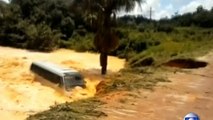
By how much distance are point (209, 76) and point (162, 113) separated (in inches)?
186

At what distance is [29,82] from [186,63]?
843 cm

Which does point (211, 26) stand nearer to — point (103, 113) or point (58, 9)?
point (58, 9)

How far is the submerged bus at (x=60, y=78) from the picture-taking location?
18.5 m

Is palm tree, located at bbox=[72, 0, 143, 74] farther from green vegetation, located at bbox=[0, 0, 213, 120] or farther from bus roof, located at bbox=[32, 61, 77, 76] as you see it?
bus roof, located at bbox=[32, 61, 77, 76]

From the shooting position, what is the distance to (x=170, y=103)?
26.8 ft

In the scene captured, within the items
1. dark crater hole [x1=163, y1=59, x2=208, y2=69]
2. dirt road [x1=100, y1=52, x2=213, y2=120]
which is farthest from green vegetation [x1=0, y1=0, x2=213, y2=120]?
dirt road [x1=100, y1=52, x2=213, y2=120]

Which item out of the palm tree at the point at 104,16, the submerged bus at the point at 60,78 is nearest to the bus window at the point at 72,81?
the submerged bus at the point at 60,78

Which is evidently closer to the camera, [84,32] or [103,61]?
[103,61]

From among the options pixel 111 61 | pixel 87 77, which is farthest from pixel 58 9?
pixel 87 77

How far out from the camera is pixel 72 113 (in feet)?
22.6

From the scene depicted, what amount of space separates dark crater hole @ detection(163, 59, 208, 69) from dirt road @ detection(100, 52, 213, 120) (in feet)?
11.9

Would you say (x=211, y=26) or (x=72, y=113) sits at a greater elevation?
(x=211, y=26)

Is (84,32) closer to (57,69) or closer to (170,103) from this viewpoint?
(57,69)

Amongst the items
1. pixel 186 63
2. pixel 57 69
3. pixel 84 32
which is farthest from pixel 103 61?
pixel 84 32
